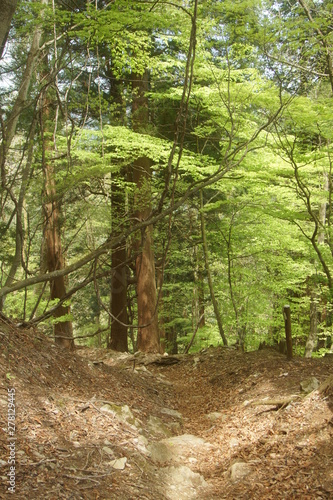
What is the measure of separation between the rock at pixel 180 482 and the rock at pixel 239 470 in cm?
29

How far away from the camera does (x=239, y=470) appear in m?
3.95

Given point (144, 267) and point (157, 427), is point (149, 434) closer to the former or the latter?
point (157, 427)

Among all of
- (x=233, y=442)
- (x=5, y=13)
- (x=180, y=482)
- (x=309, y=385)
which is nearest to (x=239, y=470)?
(x=180, y=482)

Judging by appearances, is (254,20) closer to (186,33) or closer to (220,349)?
(186,33)

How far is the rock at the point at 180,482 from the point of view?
142 inches

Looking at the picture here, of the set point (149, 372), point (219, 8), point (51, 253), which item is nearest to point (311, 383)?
point (149, 372)

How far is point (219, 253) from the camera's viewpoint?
1277 centimetres

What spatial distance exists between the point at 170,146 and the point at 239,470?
6903 millimetres

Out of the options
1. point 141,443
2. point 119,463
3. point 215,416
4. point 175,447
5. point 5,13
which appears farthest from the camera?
point 215,416

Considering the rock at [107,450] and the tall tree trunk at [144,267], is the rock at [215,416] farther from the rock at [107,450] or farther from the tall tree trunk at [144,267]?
the tall tree trunk at [144,267]

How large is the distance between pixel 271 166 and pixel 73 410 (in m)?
6.60

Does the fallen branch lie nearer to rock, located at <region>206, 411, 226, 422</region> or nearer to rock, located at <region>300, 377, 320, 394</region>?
rock, located at <region>300, 377, 320, 394</region>

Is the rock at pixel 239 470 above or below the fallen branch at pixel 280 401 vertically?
below

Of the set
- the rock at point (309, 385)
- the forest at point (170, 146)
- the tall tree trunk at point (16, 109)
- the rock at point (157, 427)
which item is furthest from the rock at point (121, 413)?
the tall tree trunk at point (16, 109)
